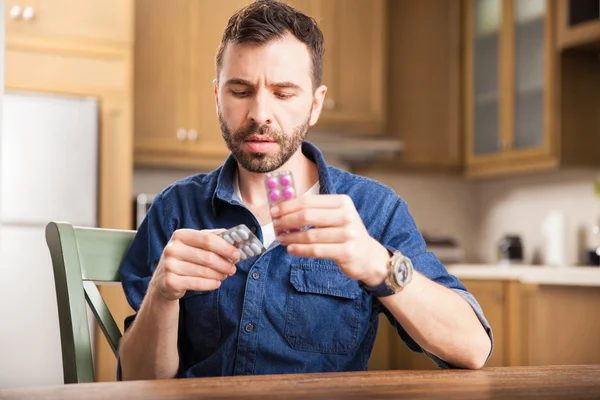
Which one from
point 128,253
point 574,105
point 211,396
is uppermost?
point 574,105

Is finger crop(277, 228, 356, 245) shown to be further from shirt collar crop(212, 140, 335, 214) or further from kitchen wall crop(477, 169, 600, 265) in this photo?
kitchen wall crop(477, 169, 600, 265)

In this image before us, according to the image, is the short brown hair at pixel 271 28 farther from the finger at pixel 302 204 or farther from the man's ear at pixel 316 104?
the finger at pixel 302 204

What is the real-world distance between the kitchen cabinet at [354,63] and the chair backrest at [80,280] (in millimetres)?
2695

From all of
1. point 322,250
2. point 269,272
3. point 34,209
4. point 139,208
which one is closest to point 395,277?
point 322,250

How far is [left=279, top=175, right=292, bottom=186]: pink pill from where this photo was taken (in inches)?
38.5

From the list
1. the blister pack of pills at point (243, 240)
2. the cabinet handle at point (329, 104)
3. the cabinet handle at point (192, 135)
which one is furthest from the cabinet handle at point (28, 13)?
the blister pack of pills at point (243, 240)

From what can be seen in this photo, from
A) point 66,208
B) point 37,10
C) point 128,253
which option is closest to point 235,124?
point 128,253

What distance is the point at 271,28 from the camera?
4.63 ft

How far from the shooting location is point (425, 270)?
53.7 inches

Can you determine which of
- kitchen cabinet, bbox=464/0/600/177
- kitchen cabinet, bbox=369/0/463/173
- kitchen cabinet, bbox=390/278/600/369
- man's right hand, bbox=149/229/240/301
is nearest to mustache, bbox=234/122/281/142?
man's right hand, bbox=149/229/240/301

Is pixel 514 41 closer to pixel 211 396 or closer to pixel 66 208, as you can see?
pixel 66 208

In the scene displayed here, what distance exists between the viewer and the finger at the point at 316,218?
38.6 inches

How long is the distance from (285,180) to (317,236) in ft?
0.27

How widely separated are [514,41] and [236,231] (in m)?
3.20
